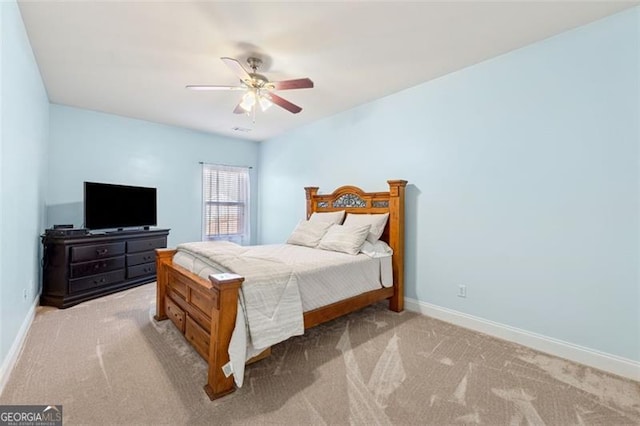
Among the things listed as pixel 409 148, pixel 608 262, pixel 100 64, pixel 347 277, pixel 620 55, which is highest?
pixel 100 64

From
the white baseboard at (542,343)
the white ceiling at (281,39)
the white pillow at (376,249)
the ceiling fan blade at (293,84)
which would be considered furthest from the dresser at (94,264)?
the white baseboard at (542,343)

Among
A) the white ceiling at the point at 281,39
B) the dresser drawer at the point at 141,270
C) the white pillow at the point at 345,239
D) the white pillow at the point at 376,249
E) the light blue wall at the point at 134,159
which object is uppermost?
the white ceiling at the point at 281,39

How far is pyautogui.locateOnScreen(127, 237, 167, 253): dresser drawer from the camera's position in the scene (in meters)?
4.06

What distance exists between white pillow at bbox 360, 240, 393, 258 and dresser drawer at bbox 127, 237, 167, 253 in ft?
10.3

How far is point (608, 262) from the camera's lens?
216 centimetres

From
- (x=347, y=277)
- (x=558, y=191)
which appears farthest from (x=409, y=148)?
(x=347, y=277)

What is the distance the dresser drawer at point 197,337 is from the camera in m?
2.07

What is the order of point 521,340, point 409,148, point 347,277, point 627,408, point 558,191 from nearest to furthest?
point 627,408, point 558,191, point 521,340, point 347,277, point 409,148

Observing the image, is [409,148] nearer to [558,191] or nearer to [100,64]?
[558,191]

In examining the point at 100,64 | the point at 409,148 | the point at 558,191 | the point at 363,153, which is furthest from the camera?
the point at 363,153

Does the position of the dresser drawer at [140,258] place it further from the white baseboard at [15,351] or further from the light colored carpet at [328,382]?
the light colored carpet at [328,382]

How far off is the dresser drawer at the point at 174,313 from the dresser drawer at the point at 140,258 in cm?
159

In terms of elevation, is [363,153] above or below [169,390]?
above

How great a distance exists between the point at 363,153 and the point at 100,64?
10.1 feet
